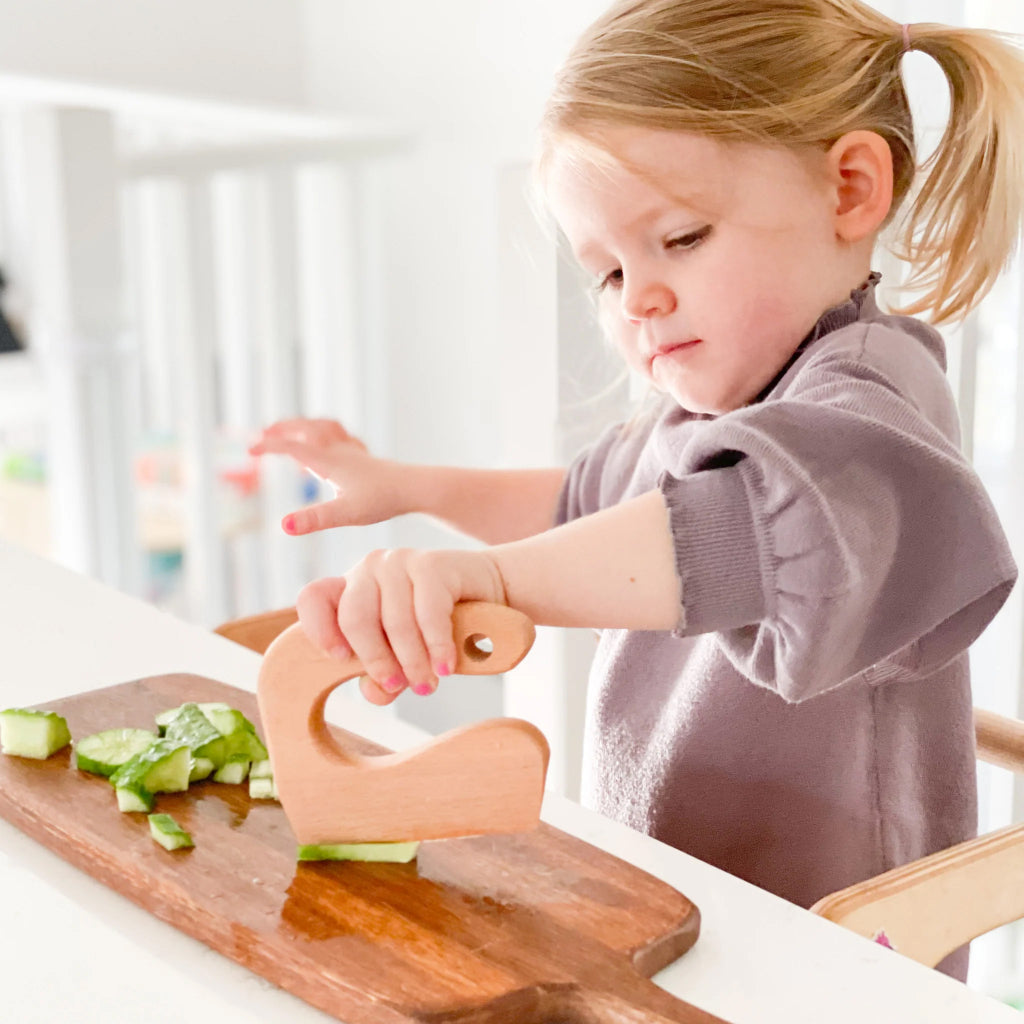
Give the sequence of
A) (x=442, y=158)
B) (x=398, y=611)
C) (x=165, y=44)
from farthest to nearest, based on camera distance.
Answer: (x=442, y=158) → (x=165, y=44) → (x=398, y=611)

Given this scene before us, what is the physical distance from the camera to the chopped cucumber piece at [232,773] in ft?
2.27

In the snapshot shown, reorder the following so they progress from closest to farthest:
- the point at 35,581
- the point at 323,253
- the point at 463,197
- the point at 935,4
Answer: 1. the point at 35,581
2. the point at 935,4
3. the point at 463,197
4. the point at 323,253

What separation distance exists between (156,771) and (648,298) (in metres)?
0.36

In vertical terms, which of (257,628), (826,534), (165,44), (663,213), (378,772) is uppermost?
(165,44)

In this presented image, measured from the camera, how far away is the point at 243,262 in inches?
104

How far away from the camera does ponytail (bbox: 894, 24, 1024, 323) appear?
2.53ft

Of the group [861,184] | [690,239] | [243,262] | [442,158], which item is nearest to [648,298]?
[690,239]

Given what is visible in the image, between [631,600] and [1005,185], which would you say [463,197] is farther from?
[631,600]

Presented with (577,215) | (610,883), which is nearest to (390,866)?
(610,883)

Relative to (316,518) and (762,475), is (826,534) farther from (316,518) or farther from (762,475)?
(316,518)

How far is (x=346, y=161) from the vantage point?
2.58 m

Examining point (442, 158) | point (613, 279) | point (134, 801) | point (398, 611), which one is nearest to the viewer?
point (398, 611)

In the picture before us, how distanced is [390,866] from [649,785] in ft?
0.99

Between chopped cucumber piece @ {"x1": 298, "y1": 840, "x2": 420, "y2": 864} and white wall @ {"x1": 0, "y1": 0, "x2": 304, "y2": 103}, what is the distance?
181 centimetres
